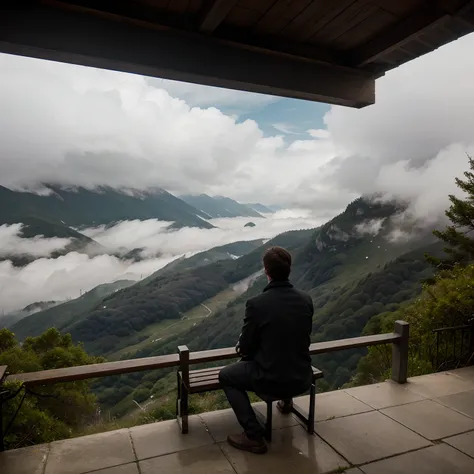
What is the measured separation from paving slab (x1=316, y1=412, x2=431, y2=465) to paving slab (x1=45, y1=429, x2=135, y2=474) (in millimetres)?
1547

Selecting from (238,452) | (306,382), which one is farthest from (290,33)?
(238,452)

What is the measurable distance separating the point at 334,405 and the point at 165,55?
3.28 metres

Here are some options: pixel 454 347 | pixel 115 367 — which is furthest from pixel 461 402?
pixel 115 367

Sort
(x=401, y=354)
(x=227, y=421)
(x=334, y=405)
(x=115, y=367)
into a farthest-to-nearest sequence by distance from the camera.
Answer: (x=401, y=354) → (x=334, y=405) → (x=227, y=421) → (x=115, y=367)

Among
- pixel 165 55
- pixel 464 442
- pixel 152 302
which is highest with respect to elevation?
pixel 165 55

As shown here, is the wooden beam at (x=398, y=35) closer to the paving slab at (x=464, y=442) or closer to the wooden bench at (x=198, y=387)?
the wooden bench at (x=198, y=387)

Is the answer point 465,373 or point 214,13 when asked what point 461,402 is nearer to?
point 465,373

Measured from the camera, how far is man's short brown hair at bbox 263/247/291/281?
2816 millimetres

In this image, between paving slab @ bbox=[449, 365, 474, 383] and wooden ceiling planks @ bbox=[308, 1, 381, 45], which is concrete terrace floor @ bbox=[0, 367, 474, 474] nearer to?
paving slab @ bbox=[449, 365, 474, 383]

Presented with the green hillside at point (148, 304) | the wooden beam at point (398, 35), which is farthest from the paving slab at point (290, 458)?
the green hillside at point (148, 304)

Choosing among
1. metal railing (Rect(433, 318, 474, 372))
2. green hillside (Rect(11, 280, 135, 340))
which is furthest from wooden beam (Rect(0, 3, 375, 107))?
green hillside (Rect(11, 280, 135, 340))

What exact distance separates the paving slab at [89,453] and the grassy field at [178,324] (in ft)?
239

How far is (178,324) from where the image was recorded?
93562 mm

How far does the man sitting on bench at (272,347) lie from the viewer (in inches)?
105
